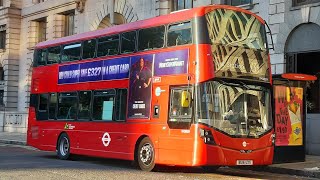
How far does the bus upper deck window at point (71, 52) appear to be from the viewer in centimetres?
1780

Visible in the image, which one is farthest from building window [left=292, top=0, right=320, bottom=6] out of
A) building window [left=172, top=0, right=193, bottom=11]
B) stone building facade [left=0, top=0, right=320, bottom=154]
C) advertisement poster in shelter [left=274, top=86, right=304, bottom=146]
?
building window [left=172, top=0, right=193, bottom=11]

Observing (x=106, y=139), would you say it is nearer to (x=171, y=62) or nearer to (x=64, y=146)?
(x=64, y=146)

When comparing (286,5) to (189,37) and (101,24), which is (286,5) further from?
(101,24)

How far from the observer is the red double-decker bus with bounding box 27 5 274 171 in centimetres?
1272

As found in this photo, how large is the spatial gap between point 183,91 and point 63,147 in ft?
23.1

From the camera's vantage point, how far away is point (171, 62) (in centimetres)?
1362

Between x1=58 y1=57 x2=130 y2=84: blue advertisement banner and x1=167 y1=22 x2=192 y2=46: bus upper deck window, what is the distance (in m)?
2.05

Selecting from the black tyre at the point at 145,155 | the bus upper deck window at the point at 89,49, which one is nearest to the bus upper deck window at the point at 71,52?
the bus upper deck window at the point at 89,49

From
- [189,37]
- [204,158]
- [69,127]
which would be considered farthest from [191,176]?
[69,127]

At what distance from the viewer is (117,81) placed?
15.7m

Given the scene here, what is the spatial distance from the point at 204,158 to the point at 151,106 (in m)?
2.52

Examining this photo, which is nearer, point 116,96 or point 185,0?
point 116,96

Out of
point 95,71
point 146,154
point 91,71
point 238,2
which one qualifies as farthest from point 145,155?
point 238,2

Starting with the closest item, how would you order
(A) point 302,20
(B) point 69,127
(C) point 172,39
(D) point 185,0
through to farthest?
1. (C) point 172,39
2. (B) point 69,127
3. (A) point 302,20
4. (D) point 185,0
